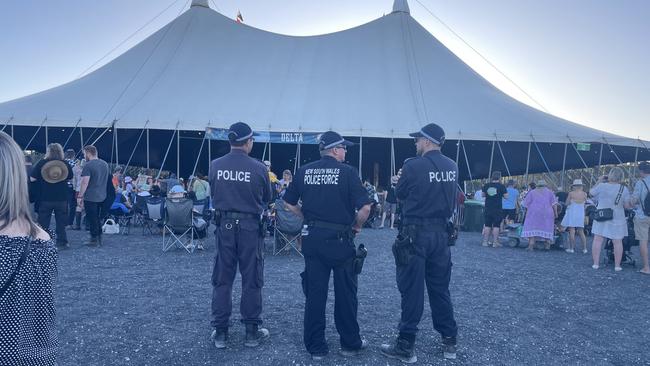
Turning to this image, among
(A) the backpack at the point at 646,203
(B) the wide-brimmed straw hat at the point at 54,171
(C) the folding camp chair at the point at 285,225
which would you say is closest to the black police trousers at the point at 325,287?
(C) the folding camp chair at the point at 285,225

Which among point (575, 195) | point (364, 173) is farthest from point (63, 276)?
point (364, 173)

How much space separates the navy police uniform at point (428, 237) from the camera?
3875 mm

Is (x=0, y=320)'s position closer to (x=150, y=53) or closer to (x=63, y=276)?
(x=63, y=276)

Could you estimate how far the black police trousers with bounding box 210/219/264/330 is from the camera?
3.98 m

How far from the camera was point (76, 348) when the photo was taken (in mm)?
3729

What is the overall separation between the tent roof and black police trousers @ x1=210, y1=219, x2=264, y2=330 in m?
11.7

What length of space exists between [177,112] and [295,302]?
12.4 metres

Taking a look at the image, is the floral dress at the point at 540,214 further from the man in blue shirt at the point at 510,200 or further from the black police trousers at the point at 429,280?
the black police trousers at the point at 429,280

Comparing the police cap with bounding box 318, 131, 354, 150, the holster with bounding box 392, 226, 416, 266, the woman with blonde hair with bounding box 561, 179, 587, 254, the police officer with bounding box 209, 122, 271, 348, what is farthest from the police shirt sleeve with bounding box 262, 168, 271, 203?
the woman with blonde hair with bounding box 561, 179, 587, 254

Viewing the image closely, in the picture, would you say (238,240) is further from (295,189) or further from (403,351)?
(403,351)

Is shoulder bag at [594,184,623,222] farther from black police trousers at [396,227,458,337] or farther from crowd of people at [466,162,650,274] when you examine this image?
black police trousers at [396,227,458,337]

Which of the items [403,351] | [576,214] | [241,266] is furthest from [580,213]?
[241,266]

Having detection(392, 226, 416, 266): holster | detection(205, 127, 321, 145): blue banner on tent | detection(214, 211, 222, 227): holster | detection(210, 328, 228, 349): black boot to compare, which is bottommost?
detection(210, 328, 228, 349): black boot

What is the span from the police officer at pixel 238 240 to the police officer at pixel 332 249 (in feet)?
1.54
